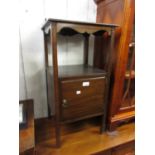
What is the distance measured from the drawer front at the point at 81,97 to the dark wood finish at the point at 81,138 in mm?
209

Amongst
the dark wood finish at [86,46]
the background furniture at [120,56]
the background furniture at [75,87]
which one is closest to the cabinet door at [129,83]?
the background furniture at [120,56]

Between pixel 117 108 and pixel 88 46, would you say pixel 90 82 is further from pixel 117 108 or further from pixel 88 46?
pixel 88 46

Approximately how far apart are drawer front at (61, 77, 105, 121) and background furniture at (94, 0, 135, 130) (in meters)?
0.14

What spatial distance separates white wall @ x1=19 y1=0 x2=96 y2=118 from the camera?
119 cm

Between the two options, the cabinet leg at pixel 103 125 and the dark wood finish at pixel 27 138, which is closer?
the dark wood finish at pixel 27 138

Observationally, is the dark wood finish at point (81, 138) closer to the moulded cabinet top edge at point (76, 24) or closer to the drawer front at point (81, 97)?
the drawer front at point (81, 97)

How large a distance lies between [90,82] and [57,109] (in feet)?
0.96

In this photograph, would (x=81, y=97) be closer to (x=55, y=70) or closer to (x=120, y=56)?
(x=55, y=70)

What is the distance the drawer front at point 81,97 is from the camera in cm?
100

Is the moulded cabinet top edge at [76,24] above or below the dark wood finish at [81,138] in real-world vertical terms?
above

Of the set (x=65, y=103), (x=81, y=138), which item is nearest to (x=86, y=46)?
(x=65, y=103)

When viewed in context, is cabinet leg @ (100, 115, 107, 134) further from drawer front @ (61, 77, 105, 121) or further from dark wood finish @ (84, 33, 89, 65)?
dark wood finish @ (84, 33, 89, 65)

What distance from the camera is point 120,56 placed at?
110 centimetres
